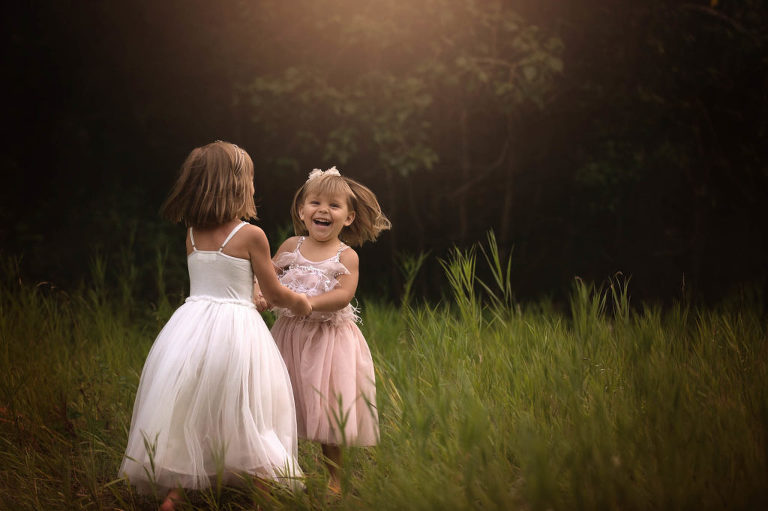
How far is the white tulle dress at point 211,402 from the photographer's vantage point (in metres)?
2.74

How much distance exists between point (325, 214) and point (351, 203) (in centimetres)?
17

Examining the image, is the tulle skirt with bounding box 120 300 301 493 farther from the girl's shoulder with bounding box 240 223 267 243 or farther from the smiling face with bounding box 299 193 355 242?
the smiling face with bounding box 299 193 355 242

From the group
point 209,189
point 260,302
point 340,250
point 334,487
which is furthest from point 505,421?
point 209,189

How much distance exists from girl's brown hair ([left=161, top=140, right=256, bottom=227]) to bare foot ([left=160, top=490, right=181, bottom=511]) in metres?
1.01

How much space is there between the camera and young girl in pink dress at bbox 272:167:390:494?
317 centimetres

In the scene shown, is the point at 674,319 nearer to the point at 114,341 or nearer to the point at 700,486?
the point at 700,486

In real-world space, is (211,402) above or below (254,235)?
below

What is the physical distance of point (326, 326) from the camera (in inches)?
129

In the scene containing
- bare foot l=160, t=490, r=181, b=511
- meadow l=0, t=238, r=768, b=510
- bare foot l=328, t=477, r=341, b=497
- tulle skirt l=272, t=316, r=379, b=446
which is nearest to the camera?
meadow l=0, t=238, r=768, b=510

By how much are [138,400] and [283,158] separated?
16.8ft

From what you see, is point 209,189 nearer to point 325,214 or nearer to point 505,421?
point 325,214

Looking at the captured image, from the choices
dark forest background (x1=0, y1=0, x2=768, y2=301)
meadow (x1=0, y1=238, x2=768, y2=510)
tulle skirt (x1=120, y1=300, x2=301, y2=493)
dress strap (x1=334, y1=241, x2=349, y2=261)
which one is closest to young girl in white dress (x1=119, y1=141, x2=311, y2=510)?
tulle skirt (x1=120, y1=300, x2=301, y2=493)

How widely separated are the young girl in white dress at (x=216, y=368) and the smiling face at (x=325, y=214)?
13.2 inches

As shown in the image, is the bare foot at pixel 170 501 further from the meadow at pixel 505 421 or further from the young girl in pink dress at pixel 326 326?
the young girl in pink dress at pixel 326 326
